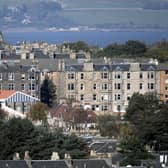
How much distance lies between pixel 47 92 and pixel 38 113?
25.2ft

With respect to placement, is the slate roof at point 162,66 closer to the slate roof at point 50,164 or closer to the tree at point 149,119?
the tree at point 149,119

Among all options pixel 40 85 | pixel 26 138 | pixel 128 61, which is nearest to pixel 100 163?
pixel 26 138

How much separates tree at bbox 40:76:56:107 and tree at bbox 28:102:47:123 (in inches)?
223

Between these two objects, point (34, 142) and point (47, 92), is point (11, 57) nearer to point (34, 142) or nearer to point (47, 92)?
point (47, 92)

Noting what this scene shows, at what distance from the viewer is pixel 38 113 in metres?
58.6

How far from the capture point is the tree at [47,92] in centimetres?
6625

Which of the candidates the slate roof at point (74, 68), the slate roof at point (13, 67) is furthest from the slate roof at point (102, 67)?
the slate roof at point (13, 67)

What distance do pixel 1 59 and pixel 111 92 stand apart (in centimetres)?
743

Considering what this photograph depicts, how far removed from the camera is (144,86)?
68188 millimetres

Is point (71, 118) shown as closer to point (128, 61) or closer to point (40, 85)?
point (40, 85)

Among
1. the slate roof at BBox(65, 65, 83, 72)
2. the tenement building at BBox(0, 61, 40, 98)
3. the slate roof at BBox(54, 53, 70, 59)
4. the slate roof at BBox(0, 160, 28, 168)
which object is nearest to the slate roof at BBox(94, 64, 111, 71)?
the slate roof at BBox(65, 65, 83, 72)

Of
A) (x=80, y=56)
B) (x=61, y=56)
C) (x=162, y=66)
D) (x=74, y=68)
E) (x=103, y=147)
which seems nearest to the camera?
(x=103, y=147)

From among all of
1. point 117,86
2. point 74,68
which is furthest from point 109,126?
point 117,86

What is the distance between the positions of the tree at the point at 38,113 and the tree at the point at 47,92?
5659 millimetres
